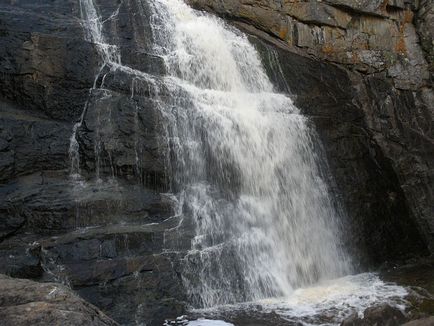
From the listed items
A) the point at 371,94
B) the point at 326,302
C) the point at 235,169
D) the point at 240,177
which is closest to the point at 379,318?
the point at 326,302

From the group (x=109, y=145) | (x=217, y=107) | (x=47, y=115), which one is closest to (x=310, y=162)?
(x=217, y=107)

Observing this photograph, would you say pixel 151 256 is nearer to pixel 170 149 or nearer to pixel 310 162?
pixel 170 149

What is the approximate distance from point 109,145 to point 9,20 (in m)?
4.26

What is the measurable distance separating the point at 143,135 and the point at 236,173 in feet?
8.27

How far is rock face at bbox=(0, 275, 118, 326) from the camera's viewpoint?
206 inches

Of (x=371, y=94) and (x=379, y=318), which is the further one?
(x=371, y=94)

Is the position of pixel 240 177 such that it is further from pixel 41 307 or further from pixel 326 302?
pixel 41 307

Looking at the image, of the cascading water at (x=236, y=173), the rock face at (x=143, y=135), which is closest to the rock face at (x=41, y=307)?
the rock face at (x=143, y=135)

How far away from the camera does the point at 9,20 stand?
11773mm

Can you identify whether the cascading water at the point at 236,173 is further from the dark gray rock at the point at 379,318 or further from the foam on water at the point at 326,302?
the dark gray rock at the point at 379,318

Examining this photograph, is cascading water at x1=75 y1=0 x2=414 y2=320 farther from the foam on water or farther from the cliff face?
the cliff face

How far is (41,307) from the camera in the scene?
5434 millimetres

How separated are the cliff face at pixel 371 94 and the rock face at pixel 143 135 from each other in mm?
43

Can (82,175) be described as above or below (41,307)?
above
